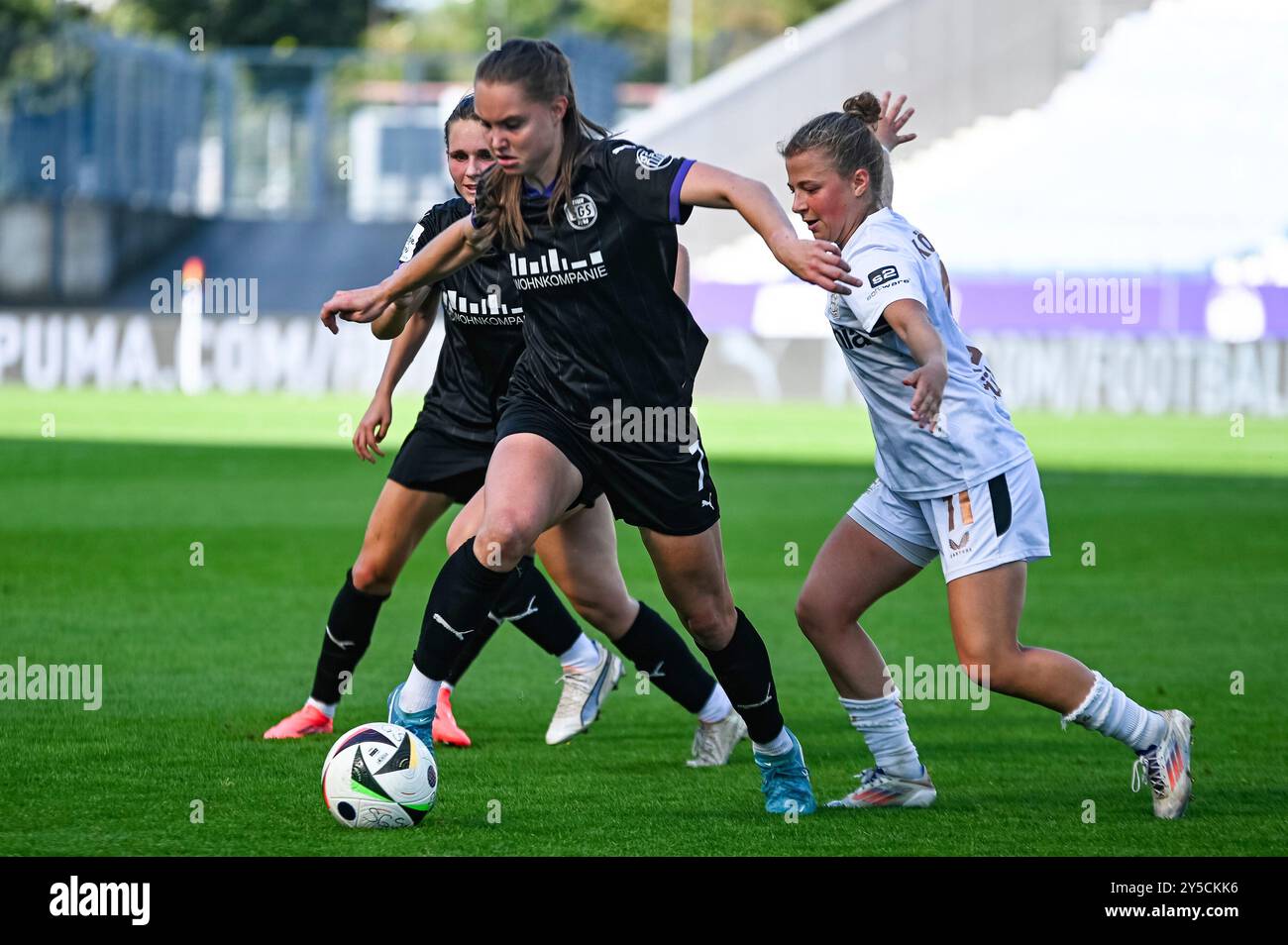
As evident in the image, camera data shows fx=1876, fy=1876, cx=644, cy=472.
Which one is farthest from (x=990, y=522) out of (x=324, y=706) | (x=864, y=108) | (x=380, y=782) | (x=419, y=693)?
(x=324, y=706)

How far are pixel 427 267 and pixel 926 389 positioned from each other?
1541 millimetres

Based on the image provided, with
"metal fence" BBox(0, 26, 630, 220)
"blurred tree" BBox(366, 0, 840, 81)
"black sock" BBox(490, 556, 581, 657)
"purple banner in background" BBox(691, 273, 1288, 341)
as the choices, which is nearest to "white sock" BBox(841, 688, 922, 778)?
"black sock" BBox(490, 556, 581, 657)

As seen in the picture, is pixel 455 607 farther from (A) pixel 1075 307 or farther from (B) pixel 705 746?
(A) pixel 1075 307

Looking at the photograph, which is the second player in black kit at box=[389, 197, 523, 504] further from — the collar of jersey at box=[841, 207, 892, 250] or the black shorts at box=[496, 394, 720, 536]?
the collar of jersey at box=[841, 207, 892, 250]

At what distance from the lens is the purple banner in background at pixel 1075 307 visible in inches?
1039

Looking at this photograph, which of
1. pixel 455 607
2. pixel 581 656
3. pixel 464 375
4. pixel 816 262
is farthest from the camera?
pixel 581 656

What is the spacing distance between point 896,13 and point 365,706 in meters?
34.3

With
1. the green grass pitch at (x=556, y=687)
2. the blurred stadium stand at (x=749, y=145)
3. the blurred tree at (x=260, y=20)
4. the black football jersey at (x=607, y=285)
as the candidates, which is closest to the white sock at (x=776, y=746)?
the green grass pitch at (x=556, y=687)

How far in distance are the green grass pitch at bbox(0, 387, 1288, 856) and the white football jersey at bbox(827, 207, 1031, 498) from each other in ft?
3.41

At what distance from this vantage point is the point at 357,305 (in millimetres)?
5352

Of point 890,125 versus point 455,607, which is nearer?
point 455,607

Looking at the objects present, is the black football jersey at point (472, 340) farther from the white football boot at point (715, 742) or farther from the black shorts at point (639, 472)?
the white football boot at point (715, 742)

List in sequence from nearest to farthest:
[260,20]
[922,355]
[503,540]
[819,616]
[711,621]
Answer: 1. [922,355]
2. [503,540]
3. [711,621]
4. [819,616]
5. [260,20]

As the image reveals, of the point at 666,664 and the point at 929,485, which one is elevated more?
the point at 929,485
